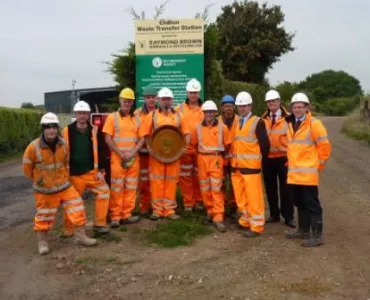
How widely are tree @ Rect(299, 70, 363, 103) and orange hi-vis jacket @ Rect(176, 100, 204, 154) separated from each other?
72.2m

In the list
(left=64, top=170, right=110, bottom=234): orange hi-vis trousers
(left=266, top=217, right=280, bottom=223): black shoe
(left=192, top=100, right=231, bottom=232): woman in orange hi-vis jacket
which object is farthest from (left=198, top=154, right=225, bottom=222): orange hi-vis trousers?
(left=64, top=170, right=110, bottom=234): orange hi-vis trousers

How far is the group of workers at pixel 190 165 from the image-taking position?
6.58 meters

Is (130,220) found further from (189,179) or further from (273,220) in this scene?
(273,220)

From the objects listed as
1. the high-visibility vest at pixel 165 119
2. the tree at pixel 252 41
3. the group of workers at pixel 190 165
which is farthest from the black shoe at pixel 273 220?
the tree at pixel 252 41

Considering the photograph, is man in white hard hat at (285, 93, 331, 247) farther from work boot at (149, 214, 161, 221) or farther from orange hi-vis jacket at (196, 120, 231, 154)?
work boot at (149, 214, 161, 221)

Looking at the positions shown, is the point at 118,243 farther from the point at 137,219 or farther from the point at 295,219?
the point at 295,219

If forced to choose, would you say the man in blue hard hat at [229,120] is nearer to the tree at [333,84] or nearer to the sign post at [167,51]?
the sign post at [167,51]

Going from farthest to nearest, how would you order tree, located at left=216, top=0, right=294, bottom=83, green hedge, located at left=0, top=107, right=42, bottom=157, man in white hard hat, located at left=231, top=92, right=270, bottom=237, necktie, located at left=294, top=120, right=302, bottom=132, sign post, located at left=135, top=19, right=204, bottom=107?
tree, located at left=216, top=0, right=294, bottom=83 → green hedge, located at left=0, top=107, right=42, bottom=157 → sign post, located at left=135, top=19, right=204, bottom=107 → man in white hard hat, located at left=231, top=92, right=270, bottom=237 → necktie, located at left=294, top=120, right=302, bottom=132

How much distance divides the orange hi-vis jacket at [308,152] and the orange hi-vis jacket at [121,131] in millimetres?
2283

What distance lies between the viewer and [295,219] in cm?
809

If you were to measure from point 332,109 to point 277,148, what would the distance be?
52.1 metres

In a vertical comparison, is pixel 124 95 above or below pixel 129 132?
above

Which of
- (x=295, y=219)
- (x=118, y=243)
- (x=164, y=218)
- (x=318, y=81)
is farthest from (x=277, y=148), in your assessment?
(x=318, y=81)

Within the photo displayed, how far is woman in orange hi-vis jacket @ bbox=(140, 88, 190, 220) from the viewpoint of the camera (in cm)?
753
